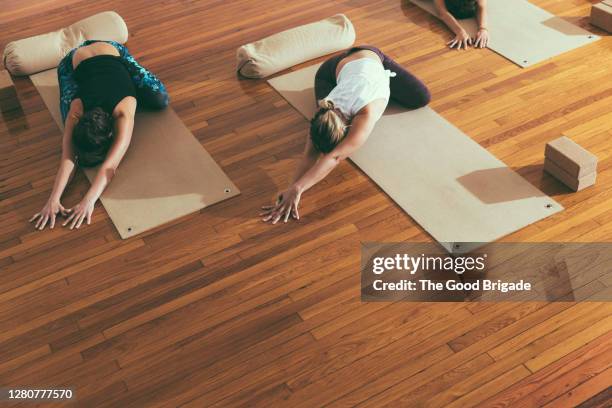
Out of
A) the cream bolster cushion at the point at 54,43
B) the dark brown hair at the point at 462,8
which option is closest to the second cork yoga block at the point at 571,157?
the dark brown hair at the point at 462,8

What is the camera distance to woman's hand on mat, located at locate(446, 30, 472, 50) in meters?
4.16

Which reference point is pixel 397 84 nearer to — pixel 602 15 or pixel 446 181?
pixel 446 181

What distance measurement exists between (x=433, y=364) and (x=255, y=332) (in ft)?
2.18

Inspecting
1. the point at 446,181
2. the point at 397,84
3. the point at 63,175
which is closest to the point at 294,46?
the point at 397,84

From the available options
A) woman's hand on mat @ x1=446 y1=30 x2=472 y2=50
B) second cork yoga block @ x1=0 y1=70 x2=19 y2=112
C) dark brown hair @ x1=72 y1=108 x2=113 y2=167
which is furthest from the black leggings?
second cork yoga block @ x1=0 y1=70 x2=19 y2=112

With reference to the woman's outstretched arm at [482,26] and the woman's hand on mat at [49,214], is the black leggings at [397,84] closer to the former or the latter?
the woman's outstretched arm at [482,26]

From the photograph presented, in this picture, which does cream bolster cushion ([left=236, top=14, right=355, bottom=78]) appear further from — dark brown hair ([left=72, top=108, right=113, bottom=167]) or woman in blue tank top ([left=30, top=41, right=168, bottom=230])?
dark brown hair ([left=72, top=108, right=113, bottom=167])

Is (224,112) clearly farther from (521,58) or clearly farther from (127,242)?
(521,58)

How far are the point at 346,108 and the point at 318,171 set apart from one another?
34 cm

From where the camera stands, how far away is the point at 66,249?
3180 millimetres

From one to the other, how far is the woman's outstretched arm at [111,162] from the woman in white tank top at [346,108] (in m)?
0.77

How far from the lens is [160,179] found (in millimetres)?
3475

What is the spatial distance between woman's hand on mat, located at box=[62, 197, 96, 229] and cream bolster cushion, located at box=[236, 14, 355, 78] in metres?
1.24

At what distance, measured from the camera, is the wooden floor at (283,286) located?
256 centimetres
